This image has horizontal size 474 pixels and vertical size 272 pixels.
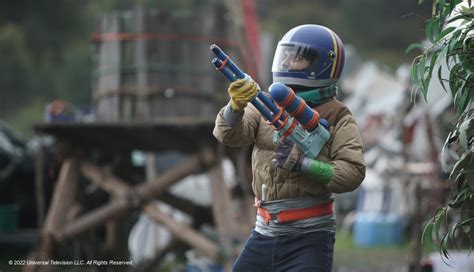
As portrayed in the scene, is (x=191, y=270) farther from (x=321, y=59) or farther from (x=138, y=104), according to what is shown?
(x=321, y=59)

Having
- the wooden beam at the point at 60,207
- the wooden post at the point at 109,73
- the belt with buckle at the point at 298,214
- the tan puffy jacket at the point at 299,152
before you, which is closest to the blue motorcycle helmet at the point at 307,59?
the tan puffy jacket at the point at 299,152

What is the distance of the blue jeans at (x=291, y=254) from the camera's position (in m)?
5.52

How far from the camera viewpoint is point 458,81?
5.34 m

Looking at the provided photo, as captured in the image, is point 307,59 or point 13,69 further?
point 13,69

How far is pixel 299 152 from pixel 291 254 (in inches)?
20.6

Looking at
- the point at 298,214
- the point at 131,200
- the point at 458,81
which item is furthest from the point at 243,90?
the point at 131,200

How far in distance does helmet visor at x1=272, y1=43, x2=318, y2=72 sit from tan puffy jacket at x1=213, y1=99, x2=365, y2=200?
236mm

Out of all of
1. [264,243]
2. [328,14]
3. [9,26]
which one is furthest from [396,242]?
[328,14]

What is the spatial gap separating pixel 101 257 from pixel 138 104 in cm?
221

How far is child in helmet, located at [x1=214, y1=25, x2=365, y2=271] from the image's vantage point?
550cm

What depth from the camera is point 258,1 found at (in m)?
66.8

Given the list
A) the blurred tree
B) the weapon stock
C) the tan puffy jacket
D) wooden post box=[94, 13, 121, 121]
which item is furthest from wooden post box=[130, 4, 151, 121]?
the blurred tree

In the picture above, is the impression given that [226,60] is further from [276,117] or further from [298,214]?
[298,214]

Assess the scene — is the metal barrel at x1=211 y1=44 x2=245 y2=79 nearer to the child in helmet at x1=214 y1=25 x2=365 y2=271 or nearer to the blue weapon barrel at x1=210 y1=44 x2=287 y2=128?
the blue weapon barrel at x1=210 y1=44 x2=287 y2=128
